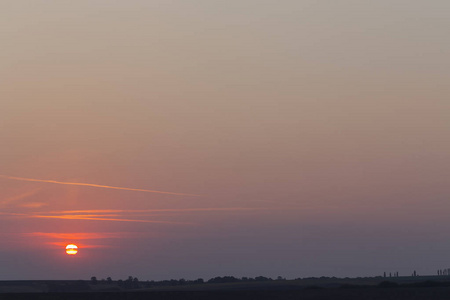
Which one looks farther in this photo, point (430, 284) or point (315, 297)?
point (430, 284)

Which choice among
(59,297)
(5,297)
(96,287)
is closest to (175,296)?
(59,297)

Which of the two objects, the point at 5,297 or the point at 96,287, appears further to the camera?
the point at 96,287

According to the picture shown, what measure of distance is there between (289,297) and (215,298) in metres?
9.54

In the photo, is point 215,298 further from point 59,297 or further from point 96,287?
point 96,287

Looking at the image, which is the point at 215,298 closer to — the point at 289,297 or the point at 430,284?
the point at 289,297

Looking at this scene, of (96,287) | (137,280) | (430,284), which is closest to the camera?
(430,284)

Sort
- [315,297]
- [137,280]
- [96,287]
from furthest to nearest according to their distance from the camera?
[137,280]
[96,287]
[315,297]

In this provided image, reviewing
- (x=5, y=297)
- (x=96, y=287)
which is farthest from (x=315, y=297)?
(x=96, y=287)

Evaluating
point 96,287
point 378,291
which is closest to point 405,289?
point 378,291

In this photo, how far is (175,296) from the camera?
352ft

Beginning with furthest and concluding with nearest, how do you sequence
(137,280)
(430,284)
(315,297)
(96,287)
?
(137,280)
(96,287)
(430,284)
(315,297)

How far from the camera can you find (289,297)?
10475cm

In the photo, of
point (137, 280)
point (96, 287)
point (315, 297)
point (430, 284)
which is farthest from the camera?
point (137, 280)

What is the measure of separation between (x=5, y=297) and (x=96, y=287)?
2752 inches
